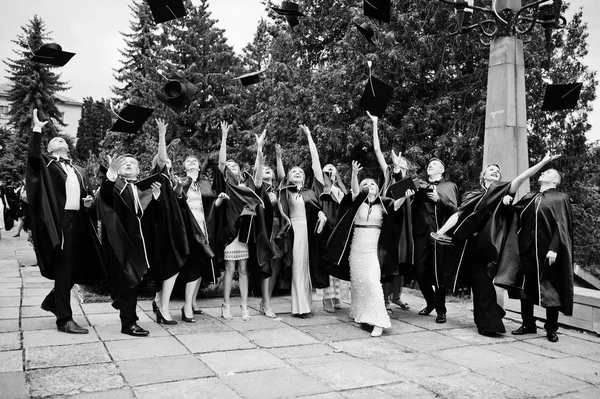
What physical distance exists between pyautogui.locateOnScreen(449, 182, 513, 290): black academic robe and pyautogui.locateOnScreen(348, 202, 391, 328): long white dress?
1.02 metres

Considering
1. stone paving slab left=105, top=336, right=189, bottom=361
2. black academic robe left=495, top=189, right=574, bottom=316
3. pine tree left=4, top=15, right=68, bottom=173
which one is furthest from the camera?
pine tree left=4, top=15, right=68, bottom=173

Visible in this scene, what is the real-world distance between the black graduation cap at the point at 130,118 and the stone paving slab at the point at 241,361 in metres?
3.20

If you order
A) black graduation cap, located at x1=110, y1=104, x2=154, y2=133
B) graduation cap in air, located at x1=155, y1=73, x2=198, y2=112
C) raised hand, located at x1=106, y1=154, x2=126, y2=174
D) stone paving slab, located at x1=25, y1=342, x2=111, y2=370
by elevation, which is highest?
graduation cap in air, located at x1=155, y1=73, x2=198, y2=112

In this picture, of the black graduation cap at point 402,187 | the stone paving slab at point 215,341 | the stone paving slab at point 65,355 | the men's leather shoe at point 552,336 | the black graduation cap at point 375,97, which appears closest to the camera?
the stone paving slab at point 65,355

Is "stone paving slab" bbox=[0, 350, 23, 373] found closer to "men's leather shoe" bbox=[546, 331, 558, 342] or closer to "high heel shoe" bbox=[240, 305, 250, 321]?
"high heel shoe" bbox=[240, 305, 250, 321]

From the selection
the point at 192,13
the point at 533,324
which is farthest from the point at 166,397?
the point at 192,13

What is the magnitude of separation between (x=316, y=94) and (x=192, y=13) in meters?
17.7

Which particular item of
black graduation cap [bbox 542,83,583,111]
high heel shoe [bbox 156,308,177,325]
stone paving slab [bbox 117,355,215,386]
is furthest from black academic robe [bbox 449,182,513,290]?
high heel shoe [bbox 156,308,177,325]

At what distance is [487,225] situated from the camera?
6.45 m

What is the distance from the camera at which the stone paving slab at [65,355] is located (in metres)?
4.82

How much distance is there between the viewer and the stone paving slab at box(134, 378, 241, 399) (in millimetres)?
4094

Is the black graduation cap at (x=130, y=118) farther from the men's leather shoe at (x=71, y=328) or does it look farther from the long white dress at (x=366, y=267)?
the long white dress at (x=366, y=267)

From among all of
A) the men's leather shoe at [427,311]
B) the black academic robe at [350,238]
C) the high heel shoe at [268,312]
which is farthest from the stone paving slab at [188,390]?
the men's leather shoe at [427,311]

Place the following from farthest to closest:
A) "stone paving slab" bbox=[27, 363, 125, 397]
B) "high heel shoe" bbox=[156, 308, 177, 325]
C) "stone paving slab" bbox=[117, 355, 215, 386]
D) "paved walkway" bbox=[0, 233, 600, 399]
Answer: "high heel shoe" bbox=[156, 308, 177, 325]
"stone paving slab" bbox=[117, 355, 215, 386]
"paved walkway" bbox=[0, 233, 600, 399]
"stone paving slab" bbox=[27, 363, 125, 397]
